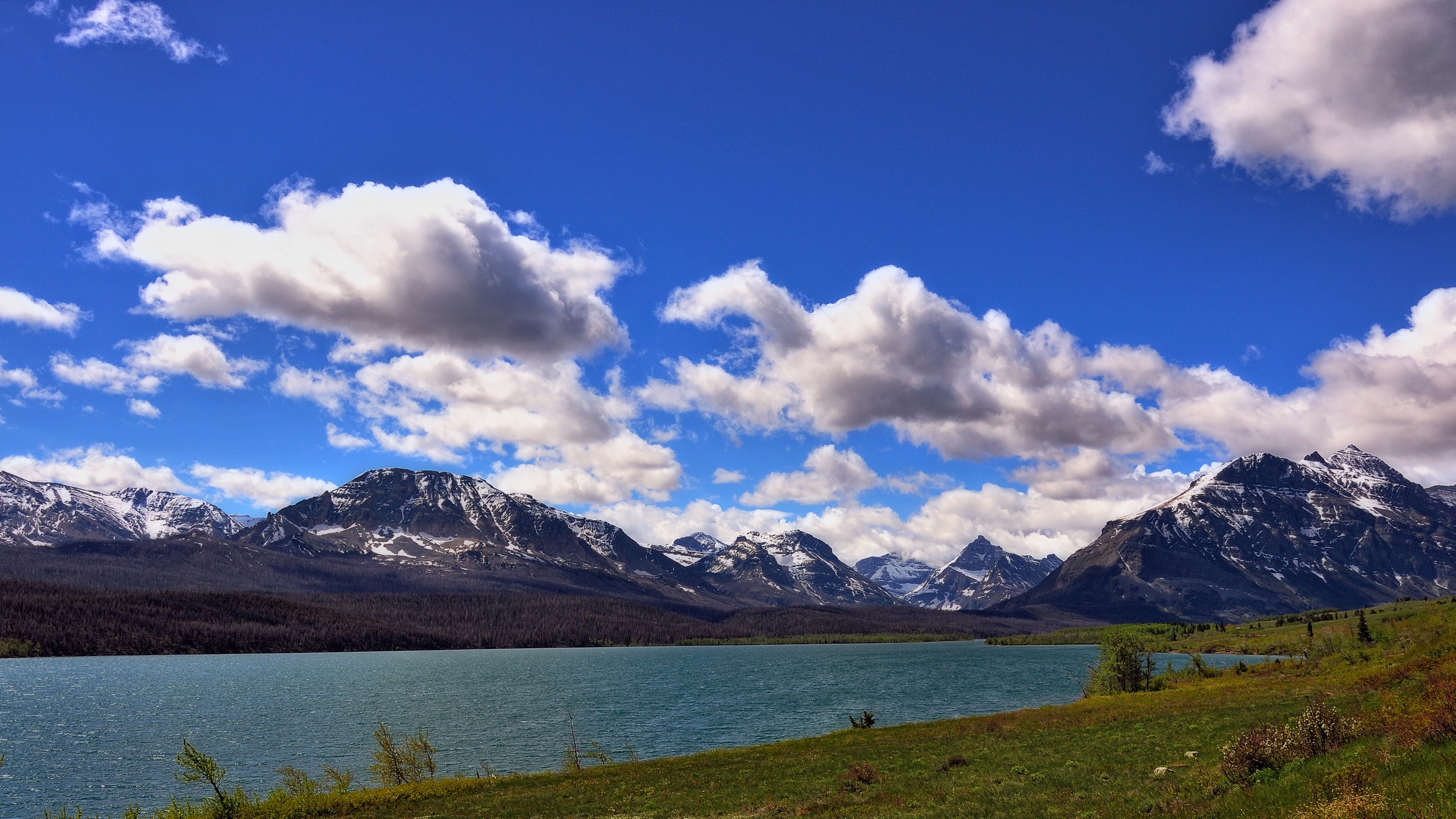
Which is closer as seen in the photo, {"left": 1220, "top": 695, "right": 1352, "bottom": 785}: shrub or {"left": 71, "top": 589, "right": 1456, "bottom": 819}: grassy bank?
{"left": 71, "top": 589, "right": 1456, "bottom": 819}: grassy bank

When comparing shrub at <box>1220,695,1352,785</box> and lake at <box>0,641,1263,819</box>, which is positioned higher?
shrub at <box>1220,695,1352,785</box>

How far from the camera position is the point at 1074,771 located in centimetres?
3975

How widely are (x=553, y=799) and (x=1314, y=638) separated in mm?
222800

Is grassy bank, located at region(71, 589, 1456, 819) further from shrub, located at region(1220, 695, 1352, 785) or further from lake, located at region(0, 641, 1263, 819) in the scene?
lake, located at region(0, 641, 1263, 819)

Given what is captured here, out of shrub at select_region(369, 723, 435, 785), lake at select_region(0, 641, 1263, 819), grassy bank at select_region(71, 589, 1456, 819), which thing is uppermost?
grassy bank at select_region(71, 589, 1456, 819)

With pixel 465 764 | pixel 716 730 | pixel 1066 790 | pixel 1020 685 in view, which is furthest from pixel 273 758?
pixel 1020 685

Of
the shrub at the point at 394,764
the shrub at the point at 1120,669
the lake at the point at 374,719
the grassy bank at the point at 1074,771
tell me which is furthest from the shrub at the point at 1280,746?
the shrub at the point at 1120,669

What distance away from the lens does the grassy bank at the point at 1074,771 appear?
22938mm

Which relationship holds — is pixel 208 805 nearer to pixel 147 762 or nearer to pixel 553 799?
pixel 553 799

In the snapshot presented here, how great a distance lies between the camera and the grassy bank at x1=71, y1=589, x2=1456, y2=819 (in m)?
22.9

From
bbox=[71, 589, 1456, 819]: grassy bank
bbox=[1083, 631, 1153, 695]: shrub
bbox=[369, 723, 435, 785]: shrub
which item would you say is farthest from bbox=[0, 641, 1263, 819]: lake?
bbox=[71, 589, 1456, 819]: grassy bank

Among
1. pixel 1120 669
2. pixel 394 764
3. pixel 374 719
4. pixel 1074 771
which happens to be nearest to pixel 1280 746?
pixel 1074 771

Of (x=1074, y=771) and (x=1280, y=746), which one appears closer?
(x=1280, y=746)

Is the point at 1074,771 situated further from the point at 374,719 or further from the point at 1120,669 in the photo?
the point at 374,719
